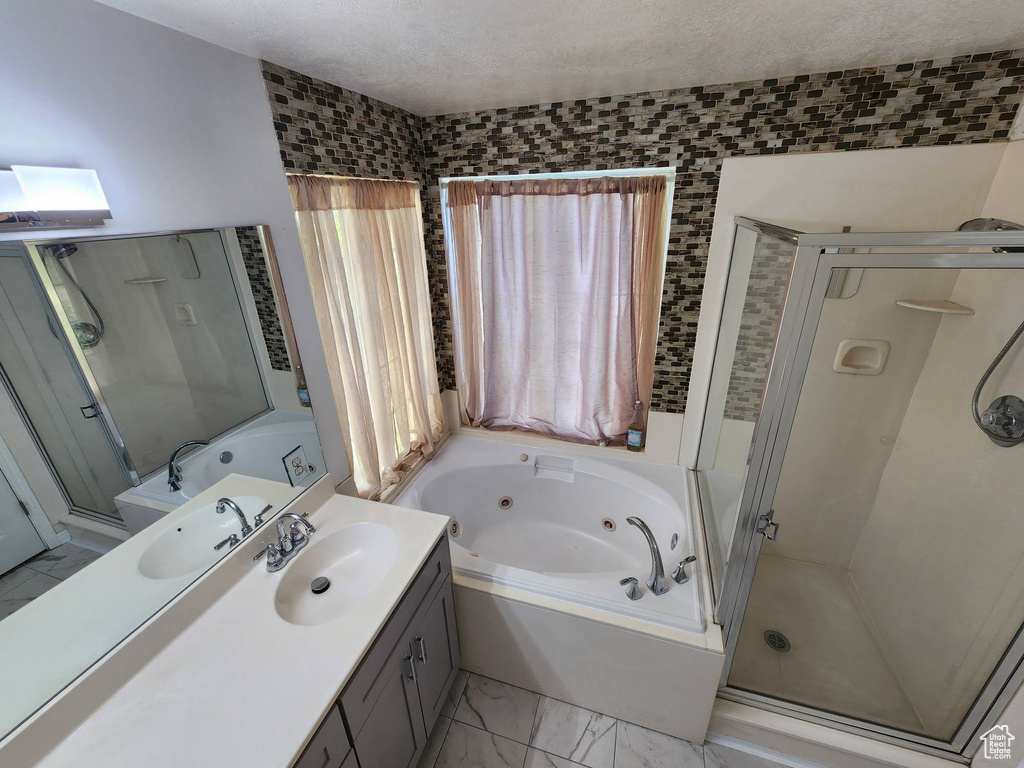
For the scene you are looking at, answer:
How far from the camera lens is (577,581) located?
1.79m

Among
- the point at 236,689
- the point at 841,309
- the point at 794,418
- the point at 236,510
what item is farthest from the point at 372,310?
the point at 841,309

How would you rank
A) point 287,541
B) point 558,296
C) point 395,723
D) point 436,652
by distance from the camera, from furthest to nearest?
point 558,296 < point 436,652 < point 287,541 < point 395,723

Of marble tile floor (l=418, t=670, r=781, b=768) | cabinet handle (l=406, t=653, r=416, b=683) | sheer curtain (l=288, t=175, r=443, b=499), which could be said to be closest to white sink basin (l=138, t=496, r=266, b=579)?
sheer curtain (l=288, t=175, r=443, b=499)

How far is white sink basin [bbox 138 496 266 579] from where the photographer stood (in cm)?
118

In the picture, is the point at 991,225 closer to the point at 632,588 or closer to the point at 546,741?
the point at 632,588

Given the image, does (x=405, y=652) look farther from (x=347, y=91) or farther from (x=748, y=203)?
(x=748, y=203)

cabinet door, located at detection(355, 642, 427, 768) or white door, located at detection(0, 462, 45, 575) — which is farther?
cabinet door, located at detection(355, 642, 427, 768)

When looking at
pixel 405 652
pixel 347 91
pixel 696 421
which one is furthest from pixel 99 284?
pixel 696 421

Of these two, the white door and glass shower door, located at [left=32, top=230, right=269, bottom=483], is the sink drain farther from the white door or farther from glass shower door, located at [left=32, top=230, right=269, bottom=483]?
the white door

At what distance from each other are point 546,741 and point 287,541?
1297mm

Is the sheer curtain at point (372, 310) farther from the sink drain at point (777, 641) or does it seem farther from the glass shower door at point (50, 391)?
the sink drain at point (777, 641)

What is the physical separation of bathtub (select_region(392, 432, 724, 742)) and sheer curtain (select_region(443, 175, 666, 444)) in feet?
1.00

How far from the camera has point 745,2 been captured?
3.55ft

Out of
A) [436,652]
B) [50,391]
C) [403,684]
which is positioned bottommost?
[436,652]
